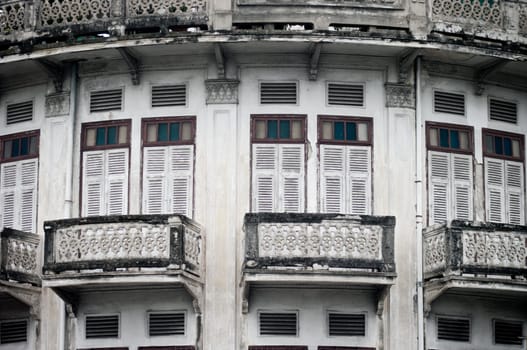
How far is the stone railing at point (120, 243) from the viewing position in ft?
88.8

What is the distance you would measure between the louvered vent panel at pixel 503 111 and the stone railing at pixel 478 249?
2886mm

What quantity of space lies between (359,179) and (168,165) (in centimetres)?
345

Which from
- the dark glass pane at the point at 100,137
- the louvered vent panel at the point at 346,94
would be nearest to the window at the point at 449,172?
the louvered vent panel at the point at 346,94

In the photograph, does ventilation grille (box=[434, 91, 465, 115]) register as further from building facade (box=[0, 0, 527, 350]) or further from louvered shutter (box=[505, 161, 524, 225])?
louvered shutter (box=[505, 161, 524, 225])

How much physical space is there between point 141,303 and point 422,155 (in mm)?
5705

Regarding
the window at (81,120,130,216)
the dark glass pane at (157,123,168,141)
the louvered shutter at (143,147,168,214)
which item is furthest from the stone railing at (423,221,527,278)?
the window at (81,120,130,216)

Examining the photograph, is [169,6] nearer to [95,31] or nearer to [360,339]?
[95,31]

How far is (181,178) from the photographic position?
94.8 feet

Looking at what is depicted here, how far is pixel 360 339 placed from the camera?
28047mm

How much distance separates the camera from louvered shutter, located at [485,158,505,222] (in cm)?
2961

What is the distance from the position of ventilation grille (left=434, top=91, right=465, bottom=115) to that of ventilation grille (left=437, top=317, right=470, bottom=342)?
387 cm

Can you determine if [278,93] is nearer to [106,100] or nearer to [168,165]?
[168,165]

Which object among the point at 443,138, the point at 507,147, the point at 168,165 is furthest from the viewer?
the point at 507,147

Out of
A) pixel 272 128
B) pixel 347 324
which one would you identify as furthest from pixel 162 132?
pixel 347 324
